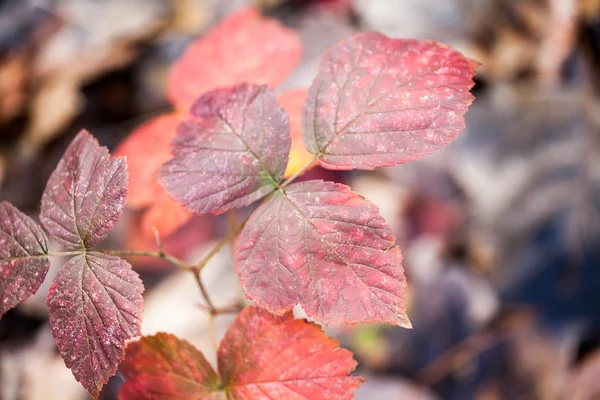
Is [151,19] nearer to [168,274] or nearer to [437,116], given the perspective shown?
[168,274]

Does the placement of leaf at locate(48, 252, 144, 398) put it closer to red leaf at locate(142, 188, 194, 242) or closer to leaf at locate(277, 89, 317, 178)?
red leaf at locate(142, 188, 194, 242)

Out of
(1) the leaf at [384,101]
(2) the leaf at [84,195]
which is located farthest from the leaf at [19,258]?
(1) the leaf at [384,101]

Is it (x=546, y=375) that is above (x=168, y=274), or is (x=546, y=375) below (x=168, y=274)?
below

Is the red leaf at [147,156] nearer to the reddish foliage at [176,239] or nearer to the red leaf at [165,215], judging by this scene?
the red leaf at [165,215]

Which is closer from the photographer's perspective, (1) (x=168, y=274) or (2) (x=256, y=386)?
(2) (x=256, y=386)

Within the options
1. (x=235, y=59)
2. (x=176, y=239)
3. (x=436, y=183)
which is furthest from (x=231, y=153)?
(x=436, y=183)


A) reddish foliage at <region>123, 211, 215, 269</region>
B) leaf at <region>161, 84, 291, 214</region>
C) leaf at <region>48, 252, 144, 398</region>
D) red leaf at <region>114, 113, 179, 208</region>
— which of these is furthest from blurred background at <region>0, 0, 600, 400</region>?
leaf at <region>48, 252, 144, 398</region>

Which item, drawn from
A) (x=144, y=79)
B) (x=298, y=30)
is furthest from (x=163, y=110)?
(x=298, y=30)
